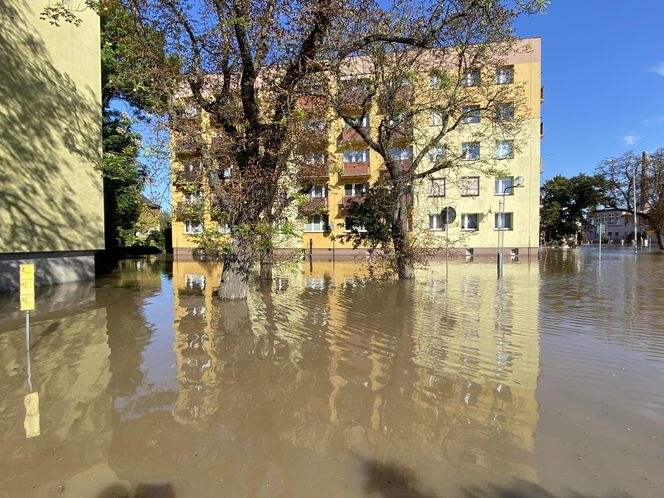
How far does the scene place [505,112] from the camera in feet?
43.3

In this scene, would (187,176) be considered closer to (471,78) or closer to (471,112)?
(471,112)

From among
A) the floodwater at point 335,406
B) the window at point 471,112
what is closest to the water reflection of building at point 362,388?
the floodwater at point 335,406

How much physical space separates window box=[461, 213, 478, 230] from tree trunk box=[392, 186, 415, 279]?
62.7ft

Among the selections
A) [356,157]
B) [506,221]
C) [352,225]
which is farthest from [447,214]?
[506,221]

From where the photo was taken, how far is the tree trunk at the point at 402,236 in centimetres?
1305

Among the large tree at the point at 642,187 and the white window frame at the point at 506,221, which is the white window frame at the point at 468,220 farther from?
the large tree at the point at 642,187

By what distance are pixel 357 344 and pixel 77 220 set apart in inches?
452

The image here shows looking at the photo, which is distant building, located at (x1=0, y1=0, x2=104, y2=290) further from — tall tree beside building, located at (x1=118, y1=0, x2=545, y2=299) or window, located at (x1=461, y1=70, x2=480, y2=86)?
window, located at (x1=461, y1=70, x2=480, y2=86)

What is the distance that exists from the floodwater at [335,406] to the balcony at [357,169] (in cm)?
2376

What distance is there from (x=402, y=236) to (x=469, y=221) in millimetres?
20079

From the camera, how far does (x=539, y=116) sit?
2962cm

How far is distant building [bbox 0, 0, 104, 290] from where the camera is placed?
37.3 feet

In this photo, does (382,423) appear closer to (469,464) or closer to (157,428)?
(469,464)

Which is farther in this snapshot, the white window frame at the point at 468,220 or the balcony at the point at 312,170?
the white window frame at the point at 468,220
